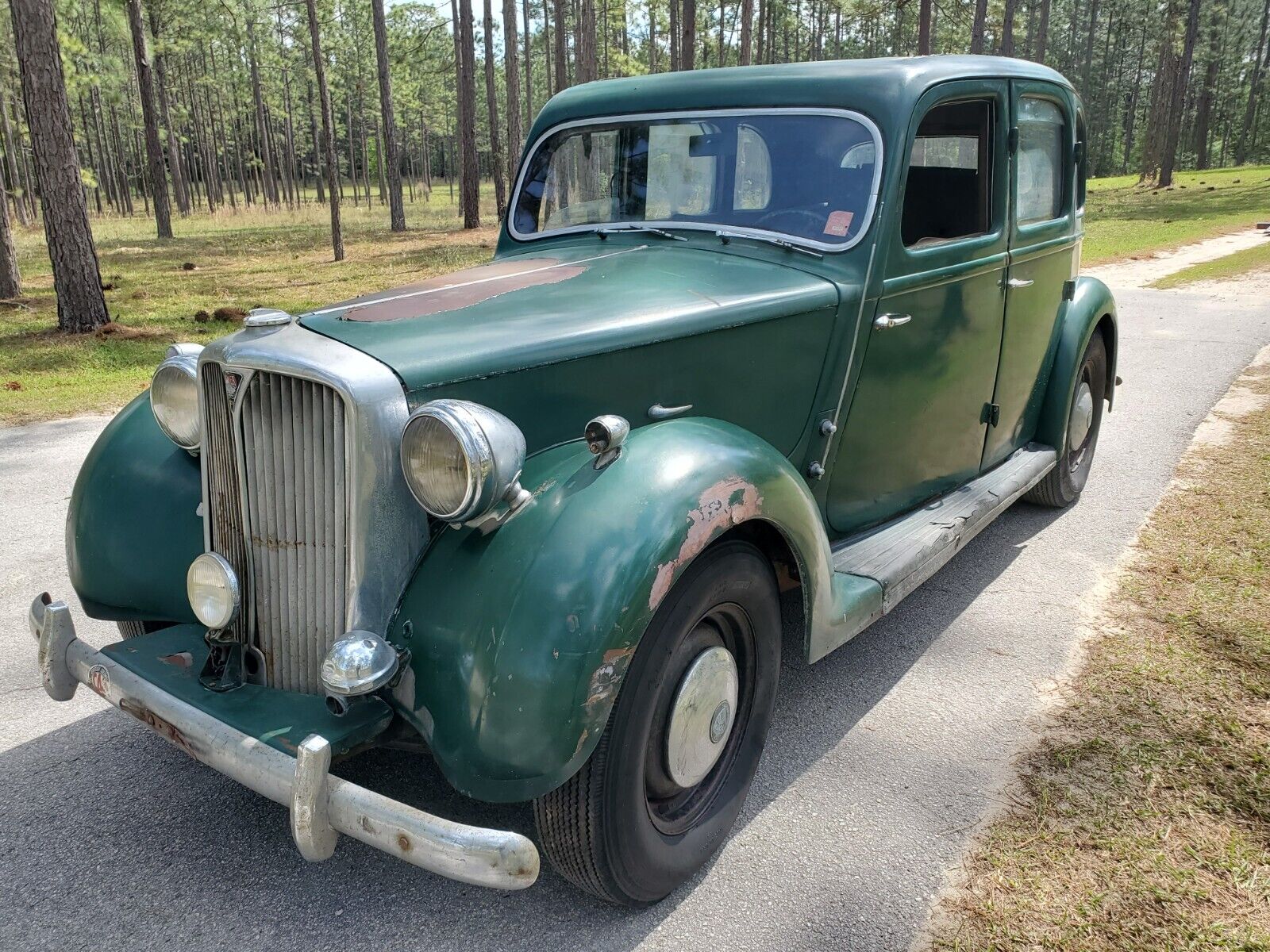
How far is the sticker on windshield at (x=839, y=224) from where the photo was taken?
306cm

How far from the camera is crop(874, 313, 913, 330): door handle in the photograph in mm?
3055

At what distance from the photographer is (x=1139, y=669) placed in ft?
10.8

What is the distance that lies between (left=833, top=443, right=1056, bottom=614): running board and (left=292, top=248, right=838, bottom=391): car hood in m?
0.82

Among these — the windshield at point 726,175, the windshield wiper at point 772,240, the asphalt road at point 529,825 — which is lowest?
the asphalt road at point 529,825

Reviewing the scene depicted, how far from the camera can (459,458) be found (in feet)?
6.39

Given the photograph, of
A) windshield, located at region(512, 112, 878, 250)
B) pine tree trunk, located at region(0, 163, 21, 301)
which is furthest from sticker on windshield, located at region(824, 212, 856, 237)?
pine tree trunk, located at region(0, 163, 21, 301)

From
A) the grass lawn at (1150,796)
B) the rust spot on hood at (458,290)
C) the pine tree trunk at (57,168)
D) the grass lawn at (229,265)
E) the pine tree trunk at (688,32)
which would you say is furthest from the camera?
the pine tree trunk at (688,32)

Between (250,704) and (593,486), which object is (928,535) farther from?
(250,704)

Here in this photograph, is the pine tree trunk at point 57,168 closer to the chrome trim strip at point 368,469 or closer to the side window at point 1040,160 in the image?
the chrome trim strip at point 368,469

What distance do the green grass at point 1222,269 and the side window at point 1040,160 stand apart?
9.48 meters

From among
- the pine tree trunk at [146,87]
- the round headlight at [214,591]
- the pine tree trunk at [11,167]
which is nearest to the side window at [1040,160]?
the round headlight at [214,591]

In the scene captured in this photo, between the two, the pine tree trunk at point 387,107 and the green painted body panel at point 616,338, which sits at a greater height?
the pine tree trunk at point 387,107

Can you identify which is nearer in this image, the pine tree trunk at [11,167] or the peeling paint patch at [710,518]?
the peeling paint patch at [710,518]

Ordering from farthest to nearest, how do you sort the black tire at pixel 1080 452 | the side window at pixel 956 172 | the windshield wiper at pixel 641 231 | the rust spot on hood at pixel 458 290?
the black tire at pixel 1080 452 < the side window at pixel 956 172 < the windshield wiper at pixel 641 231 < the rust spot on hood at pixel 458 290
